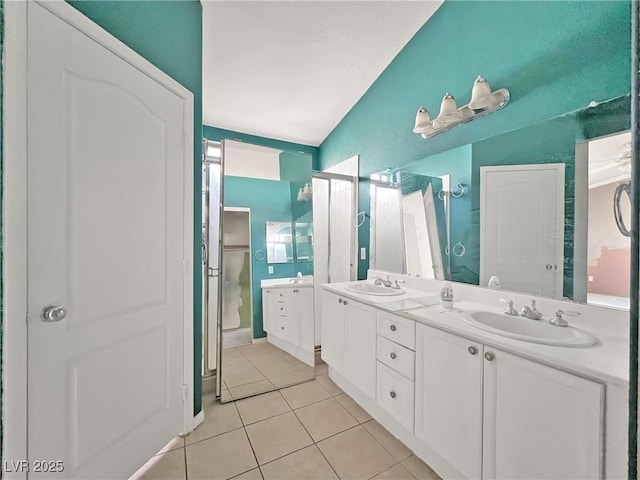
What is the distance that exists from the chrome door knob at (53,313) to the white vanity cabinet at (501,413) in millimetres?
1608

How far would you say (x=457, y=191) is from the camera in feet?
6.20

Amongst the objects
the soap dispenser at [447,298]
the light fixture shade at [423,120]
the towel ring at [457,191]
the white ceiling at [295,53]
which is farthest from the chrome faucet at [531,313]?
the white ceiling at [295,53]

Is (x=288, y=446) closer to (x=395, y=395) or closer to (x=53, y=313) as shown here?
(x=395, y=395)

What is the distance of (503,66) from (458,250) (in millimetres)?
1155

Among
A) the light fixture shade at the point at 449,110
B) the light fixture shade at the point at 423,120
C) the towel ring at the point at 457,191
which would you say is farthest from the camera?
the light fixture shade at the point at 423,120

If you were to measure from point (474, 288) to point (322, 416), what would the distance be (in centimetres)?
137

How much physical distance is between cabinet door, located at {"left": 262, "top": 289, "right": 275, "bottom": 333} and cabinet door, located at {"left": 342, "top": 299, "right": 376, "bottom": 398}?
71cm

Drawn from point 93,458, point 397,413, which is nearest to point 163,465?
point 93,458

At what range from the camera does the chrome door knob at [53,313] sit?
981mm

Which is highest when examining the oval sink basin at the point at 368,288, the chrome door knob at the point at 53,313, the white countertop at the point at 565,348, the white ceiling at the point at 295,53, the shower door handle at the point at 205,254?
the white ceiling at the point at 295,53

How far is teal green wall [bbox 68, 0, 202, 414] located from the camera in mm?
1253

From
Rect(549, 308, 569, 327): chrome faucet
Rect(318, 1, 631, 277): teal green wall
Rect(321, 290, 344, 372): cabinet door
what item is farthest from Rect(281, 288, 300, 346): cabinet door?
Rect(549, 308, 569, 327): chrome faucet

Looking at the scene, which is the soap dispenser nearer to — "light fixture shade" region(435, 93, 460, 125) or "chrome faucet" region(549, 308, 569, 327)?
"chrome faucet" region(549, 308, 569, 327)

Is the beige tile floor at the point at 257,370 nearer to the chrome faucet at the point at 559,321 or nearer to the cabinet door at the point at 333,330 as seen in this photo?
the cabinet door at the point at 333,330
